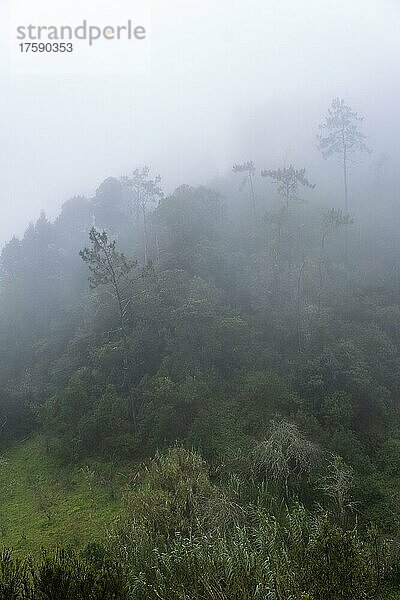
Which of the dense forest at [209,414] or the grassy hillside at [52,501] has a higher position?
the dense forest at [209,414]

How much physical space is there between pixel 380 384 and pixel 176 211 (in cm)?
2303

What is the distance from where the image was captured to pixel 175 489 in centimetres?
1131

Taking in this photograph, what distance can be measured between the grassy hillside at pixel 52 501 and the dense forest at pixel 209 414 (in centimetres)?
8

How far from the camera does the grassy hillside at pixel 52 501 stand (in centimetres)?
1275

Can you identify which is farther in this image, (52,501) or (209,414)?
(209,414)

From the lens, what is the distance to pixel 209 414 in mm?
18375

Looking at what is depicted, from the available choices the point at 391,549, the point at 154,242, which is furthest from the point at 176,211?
the point at 391,549

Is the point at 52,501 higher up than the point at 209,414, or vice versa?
the point at 209,414

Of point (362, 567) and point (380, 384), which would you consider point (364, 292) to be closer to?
point (380, 384)

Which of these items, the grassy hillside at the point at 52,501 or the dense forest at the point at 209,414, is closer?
the dense forest at the point at 209,414

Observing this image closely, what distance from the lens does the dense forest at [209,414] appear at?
26.2 feet

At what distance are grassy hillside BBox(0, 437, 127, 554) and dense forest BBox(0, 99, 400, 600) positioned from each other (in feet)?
0.27

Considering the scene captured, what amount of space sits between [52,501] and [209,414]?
22.6 ft

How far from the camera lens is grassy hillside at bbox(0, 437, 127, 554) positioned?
12.8 meters
